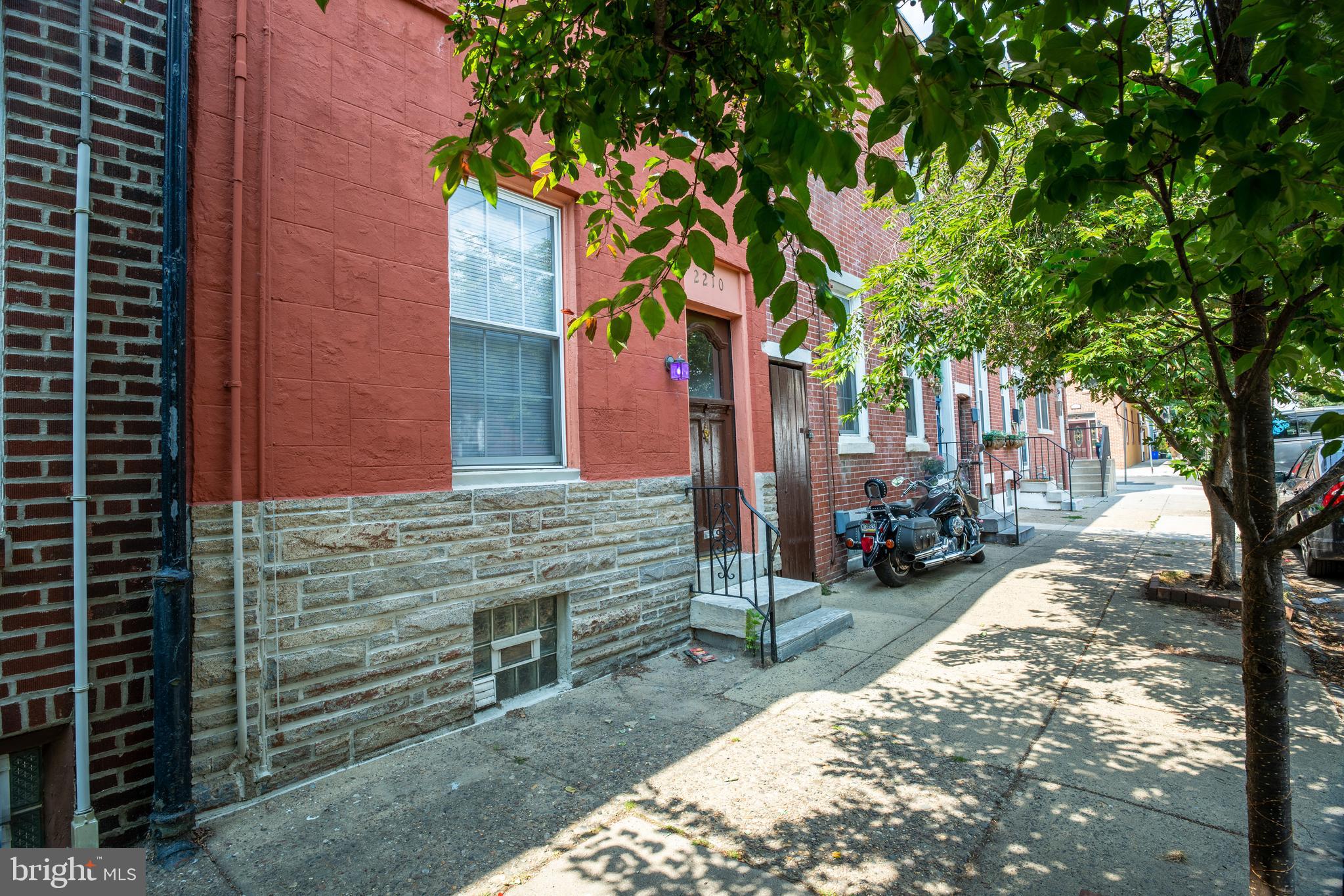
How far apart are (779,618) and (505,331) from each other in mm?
3289

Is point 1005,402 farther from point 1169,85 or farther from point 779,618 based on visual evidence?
point 1169,85

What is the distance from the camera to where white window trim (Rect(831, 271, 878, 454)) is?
346 inches

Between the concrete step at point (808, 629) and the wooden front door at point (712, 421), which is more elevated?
the wooden front door at point (712, 421)

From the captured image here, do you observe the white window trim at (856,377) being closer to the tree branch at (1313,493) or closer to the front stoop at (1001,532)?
the front stoop at (1001,532)

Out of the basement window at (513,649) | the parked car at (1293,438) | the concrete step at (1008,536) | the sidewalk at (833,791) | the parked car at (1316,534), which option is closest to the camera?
the sidewalk at (833,791)

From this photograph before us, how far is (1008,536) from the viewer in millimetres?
11117

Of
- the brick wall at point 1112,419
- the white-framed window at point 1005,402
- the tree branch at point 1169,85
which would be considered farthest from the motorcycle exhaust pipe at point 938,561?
the brick wall at point 1112,419

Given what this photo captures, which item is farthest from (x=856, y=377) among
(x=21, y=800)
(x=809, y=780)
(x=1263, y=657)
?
(x=21, y=800)

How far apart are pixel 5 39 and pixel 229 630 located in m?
2.75

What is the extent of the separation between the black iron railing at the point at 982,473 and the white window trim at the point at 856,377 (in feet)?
6.49

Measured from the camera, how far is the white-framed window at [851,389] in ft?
29.9

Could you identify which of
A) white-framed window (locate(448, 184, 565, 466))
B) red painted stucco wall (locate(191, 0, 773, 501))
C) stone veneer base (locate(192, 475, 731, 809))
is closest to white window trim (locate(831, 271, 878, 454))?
stone veneer base (locate(192, 475, 731, 809))

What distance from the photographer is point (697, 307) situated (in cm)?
656

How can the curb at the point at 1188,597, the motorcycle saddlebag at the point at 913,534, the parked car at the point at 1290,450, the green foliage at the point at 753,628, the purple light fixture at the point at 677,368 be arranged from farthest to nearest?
the parked car at the point at 1290,450 < the motorcycle saddlebag at the point at 913,534 < the curb at the point at 1188,597 < the purple light fixture at the point at 677,368 < the green foliage at the point at 753,628
